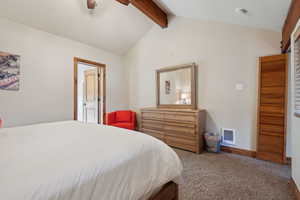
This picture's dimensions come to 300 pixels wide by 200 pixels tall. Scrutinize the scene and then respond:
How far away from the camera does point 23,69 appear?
268 cm

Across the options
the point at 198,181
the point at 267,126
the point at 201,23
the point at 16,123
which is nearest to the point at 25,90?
the point at 16,123

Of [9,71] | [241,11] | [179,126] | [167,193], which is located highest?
[241,11]

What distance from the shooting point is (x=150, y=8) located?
123 inches

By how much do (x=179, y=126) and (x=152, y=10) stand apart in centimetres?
265

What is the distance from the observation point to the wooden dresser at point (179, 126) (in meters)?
2.78

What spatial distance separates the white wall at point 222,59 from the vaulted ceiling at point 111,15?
204mm

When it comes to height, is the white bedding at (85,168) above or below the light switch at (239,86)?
below

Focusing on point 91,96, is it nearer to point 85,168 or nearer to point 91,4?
point 91,4

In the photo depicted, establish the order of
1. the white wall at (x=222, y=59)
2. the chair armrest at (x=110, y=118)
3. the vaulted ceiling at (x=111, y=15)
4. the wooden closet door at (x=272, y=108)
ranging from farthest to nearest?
the chair armrest at (x=110, y=118), the white wall at (x=222, y=59), the wooden closet door at (x=272, y=108), the vaulted ceiling at (x=111, y=15)

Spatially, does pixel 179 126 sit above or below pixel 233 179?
above

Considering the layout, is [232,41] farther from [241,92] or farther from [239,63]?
[241,92]

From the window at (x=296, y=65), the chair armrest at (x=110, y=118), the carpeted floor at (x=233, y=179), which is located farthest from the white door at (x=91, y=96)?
the window at (x=296, y=65)

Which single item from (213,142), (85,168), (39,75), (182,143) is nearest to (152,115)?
(182,143)

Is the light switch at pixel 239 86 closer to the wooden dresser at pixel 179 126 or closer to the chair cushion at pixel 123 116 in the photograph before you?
the wooden dresser at pixel 179 126
